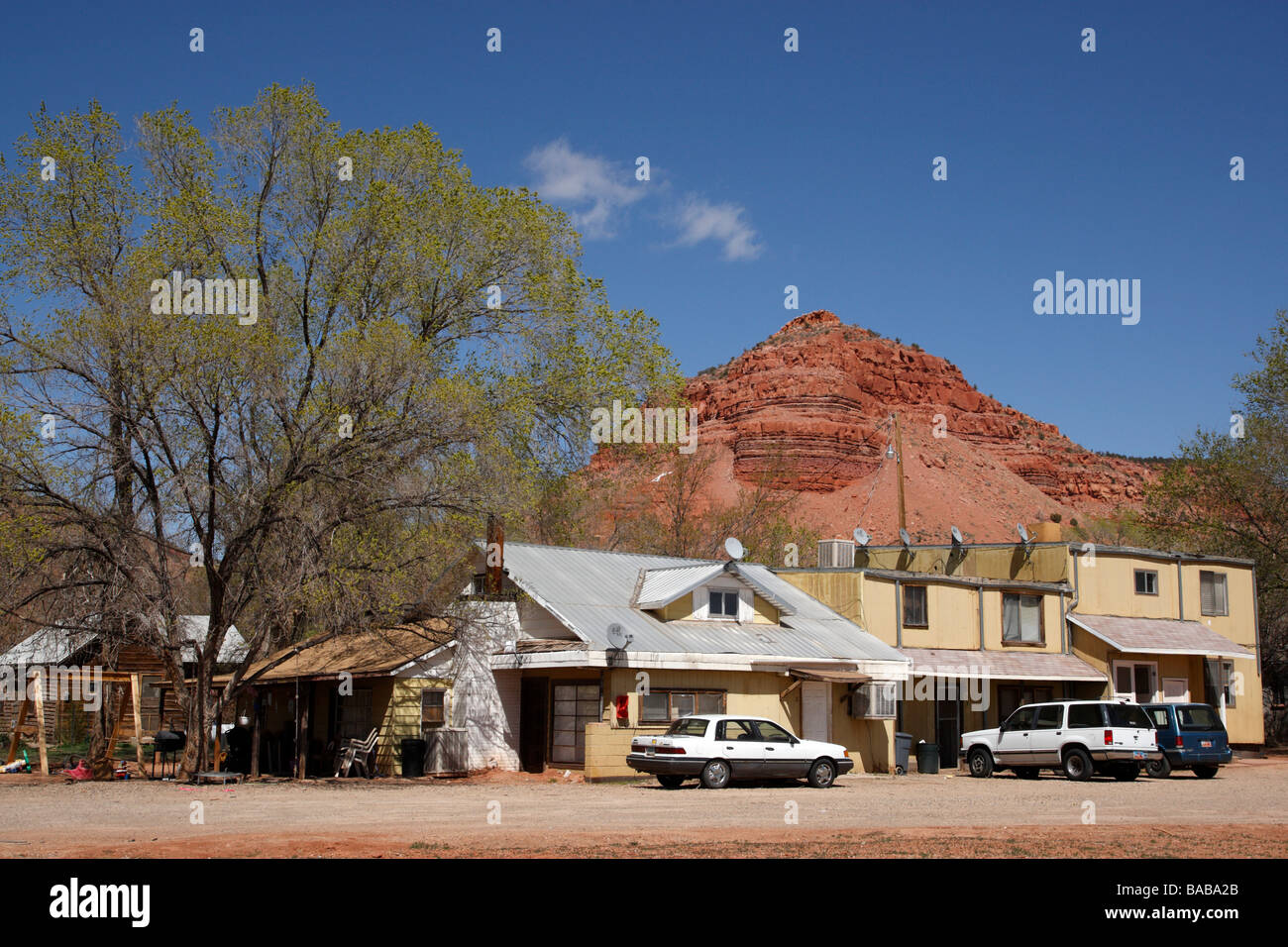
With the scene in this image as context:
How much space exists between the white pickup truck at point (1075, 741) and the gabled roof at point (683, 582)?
607 cm

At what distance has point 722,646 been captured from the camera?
92.7ft

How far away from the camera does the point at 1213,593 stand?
4153 cm

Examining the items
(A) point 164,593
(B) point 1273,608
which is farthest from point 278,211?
(B) point 1273,608

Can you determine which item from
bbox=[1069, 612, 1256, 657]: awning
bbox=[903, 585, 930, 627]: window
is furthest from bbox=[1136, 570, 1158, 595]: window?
bbox=[903, 585, 930, 627]: window

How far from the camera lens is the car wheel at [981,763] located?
28859mm

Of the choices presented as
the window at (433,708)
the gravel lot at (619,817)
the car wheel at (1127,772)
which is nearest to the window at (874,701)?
the gravel lot at (619,817)

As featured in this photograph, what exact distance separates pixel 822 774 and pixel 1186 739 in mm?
9023

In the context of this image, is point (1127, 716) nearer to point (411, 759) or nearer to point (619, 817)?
point (619, 817)

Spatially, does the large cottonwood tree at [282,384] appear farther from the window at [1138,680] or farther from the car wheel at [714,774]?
the window at [1138,680]

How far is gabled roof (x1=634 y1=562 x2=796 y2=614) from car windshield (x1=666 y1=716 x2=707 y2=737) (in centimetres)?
540

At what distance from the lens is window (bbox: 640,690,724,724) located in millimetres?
26984

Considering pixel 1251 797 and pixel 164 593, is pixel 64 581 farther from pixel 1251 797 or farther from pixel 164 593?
pixel 1251 797

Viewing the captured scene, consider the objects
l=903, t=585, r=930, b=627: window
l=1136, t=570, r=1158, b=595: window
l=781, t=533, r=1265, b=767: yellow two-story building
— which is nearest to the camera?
l=781, t=533, r=1265, b=767: yellow two-story building

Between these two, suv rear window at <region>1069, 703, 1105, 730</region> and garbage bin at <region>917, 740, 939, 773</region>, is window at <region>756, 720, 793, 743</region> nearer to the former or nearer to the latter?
suv rear window at <region>1069, 703, 1105, 730</region>
